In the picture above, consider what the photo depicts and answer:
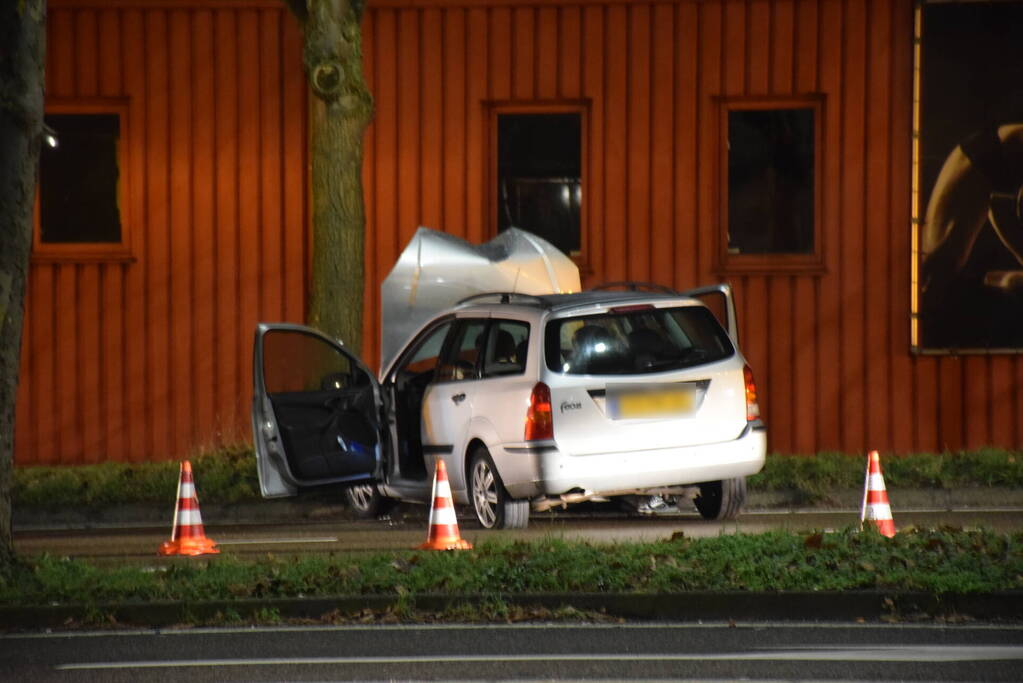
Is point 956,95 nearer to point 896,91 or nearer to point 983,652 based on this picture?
point 896,91

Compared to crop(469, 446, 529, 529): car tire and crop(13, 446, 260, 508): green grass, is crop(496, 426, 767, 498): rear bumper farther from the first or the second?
crop(13, 446, 260, 508): green grass

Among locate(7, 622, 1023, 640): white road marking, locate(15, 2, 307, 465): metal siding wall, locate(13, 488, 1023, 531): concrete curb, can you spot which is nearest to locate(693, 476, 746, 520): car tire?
locate(13, 488, 1023, 531): concrete curb

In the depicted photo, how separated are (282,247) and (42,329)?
2585 millimetres

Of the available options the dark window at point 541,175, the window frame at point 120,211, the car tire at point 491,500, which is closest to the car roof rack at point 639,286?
the car tire at point 491,500

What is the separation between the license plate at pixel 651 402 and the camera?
1214 cm

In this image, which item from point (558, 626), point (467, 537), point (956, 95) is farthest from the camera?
point (956, 95)

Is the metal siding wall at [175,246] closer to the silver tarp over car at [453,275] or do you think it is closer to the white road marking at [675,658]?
the silver tarp over car at [453,275]

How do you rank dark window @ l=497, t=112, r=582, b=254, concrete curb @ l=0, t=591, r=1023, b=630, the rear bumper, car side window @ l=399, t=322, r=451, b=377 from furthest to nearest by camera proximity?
dark window @ l=497, t=112, r=582, b=254
car side window @ l=399, t=322, r=451, b=377
the rear bumper
concrete curb @ l=0, t=591, r=1023, b=630

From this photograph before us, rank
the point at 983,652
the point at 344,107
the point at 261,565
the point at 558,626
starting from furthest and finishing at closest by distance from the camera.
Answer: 1. the point at 344,107
2. the point at 261,565
3. the point at 558,626
4. the point at 983,652

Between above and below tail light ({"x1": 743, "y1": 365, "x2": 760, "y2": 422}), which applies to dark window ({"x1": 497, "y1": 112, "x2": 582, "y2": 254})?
above

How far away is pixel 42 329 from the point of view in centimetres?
1892

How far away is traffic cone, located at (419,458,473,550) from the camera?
1129 cm

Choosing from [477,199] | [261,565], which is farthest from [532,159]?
[261,565]

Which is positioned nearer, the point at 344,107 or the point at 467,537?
the point at 467,537
